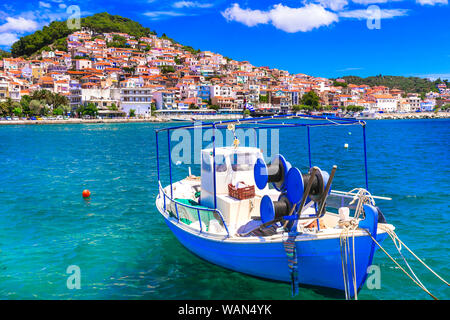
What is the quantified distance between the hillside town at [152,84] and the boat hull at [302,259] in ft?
325

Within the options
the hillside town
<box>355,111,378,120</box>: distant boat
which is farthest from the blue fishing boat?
<box>355,111,378,120</box>: distant boat

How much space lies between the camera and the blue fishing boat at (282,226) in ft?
21.7

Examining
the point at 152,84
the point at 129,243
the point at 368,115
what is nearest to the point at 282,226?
the point at 129,243

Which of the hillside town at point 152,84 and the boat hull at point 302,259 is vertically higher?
the hillside town at point 152,84

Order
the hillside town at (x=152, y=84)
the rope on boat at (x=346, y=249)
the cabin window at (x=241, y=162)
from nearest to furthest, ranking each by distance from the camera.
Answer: the rope on boat at (x=346, y=249) → the cabin window at (x=241, y=162) → the hillside town at (x=152, y=84)

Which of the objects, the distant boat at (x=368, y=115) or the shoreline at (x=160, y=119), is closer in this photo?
the shoreline at (x=160, y=119)

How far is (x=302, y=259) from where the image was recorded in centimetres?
686

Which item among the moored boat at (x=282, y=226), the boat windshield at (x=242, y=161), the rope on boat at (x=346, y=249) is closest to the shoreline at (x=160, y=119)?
the boat windshield at (x=242, y=161)

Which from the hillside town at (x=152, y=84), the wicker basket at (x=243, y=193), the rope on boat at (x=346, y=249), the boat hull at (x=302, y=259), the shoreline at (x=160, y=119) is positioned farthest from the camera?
the hillside town at (x=152, y=84)

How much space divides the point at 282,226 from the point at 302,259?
87 centimetres

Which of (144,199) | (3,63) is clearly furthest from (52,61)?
(144,199)

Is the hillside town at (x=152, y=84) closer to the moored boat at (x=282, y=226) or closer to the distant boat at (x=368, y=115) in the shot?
the distant boat at (x=368, y=115)

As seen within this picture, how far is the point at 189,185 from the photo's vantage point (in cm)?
1216

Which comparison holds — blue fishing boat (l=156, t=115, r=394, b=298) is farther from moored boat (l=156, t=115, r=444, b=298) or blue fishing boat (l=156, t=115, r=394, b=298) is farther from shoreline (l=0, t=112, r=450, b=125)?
shoreline (l=0, t=112, r=450, b=125)
